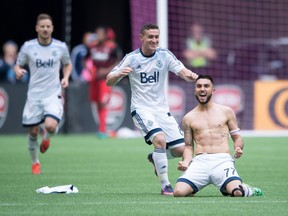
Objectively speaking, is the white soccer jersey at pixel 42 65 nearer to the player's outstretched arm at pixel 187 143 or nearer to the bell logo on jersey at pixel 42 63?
the bell logo on jersey at pixel 42 63

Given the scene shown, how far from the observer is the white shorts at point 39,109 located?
1581cm

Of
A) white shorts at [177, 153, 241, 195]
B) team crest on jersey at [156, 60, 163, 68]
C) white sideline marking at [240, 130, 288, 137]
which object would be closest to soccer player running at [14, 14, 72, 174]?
team crest on jersey at [156, 60, 163, 68]

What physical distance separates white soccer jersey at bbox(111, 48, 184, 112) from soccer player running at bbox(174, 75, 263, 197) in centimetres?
90

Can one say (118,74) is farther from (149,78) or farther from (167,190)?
(167,190)

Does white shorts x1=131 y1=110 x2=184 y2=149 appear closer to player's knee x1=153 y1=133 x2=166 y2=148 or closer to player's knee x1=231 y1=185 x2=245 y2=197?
player's knee x1=153 y1=133 x2=166 y2=148

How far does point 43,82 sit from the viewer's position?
16.0m

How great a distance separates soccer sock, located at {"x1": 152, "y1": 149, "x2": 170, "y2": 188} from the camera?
12.2 m

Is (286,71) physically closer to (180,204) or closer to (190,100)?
(190,100)

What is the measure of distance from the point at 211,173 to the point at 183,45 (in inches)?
636

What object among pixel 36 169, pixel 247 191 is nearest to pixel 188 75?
pixel 247 191

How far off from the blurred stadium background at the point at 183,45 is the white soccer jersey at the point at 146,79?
9.69 meters

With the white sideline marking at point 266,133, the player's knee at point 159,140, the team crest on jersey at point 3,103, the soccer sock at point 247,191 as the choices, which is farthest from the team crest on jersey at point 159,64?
the white sideline marking at point 266,133

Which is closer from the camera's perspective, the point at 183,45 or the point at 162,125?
the point at 162,125

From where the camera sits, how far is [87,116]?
974 inches
